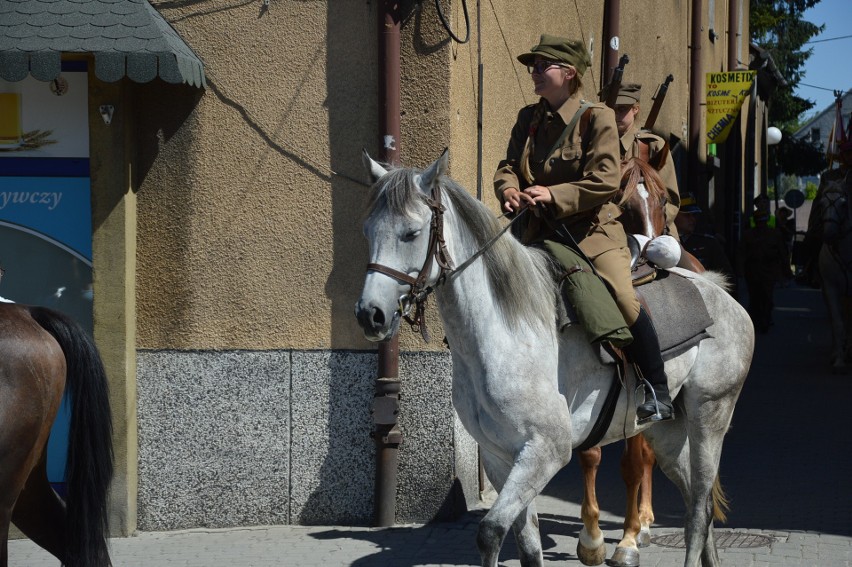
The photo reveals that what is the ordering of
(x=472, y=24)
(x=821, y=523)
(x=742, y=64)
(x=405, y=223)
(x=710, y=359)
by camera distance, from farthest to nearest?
(x=742, y=64) < (x=472, y=24) < (x=821, y=523) < (x=710, y=359) < (x=405, y=223)

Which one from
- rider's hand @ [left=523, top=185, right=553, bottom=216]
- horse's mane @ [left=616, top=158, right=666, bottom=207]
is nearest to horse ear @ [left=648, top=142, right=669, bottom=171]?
horse's mane @ [left=616, top=158, right=666, bottom=207]

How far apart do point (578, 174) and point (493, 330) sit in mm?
975

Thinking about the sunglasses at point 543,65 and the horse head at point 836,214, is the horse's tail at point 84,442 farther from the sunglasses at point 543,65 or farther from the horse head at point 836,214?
the horse head at point 836,214

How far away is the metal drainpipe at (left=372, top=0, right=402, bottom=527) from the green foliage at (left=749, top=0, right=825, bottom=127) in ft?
127

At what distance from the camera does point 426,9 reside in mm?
7453

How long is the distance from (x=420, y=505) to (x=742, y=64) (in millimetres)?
25186

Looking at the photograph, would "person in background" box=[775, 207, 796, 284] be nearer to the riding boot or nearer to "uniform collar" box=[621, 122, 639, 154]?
"uniform collar" box=[621, 122, 639, 154]

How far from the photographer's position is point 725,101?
18922 mm

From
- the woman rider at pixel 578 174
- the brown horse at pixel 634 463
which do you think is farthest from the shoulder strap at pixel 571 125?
the brown horse at pixel 634 463

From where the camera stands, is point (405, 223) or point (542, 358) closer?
point (405, 223)

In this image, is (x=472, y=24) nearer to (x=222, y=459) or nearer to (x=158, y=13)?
(x=158, y=13)

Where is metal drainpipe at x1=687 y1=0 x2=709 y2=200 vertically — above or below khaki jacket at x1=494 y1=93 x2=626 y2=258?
above

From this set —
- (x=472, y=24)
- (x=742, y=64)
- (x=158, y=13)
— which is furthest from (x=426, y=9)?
(x=742, y=64)

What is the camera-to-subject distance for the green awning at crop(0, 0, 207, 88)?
674cm
